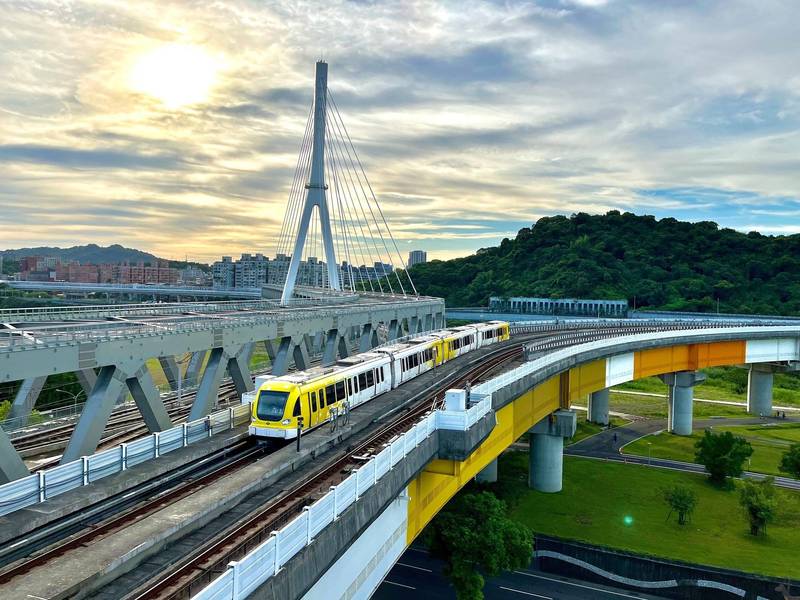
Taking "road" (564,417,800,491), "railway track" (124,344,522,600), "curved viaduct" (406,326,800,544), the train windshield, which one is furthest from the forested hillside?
"railway track" (124,344,522,600)

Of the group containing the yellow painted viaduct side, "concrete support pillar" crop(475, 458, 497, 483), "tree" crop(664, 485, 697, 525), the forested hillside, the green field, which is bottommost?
the green field

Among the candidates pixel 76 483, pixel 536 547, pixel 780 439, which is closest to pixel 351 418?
pixel 76 483

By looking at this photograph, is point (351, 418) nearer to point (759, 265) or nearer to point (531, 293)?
point (531, 293)

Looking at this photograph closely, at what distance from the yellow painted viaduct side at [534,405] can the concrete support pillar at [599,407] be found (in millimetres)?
6169

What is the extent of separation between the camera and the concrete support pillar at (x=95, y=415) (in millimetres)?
18906

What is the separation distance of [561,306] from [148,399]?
117592 mm

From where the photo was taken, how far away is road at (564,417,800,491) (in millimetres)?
48591

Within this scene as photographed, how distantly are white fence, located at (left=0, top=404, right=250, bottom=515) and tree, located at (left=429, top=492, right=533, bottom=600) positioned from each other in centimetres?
1291

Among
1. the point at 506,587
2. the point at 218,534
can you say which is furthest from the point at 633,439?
the point at 218,534

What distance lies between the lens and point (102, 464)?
1762 cm

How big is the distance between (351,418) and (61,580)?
1435cm

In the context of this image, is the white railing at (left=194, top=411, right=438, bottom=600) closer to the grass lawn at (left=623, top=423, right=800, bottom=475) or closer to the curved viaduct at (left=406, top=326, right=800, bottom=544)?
the curved viaduct at (left=406, top=326, right=800, bottom=544)

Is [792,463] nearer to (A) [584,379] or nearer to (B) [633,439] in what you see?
(B) [633,439]

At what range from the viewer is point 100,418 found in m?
19.4
